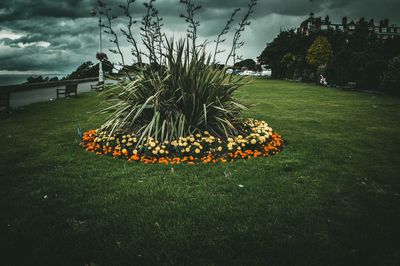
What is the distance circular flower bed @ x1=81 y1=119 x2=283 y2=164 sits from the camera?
191 inches

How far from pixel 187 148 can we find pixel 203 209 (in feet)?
5.72

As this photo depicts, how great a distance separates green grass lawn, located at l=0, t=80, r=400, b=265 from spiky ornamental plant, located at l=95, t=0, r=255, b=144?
3.09 ft

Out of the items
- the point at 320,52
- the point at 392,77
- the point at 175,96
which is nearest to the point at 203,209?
the point at 175,96

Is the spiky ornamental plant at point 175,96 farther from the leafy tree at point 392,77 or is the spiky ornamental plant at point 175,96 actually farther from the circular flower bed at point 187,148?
the leafy tree at point 392,77

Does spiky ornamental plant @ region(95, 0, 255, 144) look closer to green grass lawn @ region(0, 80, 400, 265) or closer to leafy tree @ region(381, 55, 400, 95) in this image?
green grass lawn @ region(0, 80, 400, 265)

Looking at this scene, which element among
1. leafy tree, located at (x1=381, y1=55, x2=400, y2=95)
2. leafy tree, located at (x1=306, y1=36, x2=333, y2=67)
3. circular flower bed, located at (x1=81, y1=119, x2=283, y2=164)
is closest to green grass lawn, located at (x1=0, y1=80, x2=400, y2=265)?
circular flower bed, located at (x1=81, y1=119, x2=283, y2=164)

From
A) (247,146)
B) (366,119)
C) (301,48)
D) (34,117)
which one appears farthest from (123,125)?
(301,48)

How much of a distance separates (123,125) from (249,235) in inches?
151

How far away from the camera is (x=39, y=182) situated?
395cm

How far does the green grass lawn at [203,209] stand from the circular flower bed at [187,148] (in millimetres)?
247

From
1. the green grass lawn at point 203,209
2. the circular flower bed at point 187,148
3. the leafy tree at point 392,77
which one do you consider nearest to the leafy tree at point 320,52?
the leafy tree at point 392,77

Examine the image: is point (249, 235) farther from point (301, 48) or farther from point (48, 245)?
point (301, 48)

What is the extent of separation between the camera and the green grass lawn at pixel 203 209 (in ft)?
8.13

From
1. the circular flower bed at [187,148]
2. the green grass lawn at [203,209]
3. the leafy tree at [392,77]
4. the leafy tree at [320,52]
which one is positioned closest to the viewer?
the green grass lawn at [203,209]
